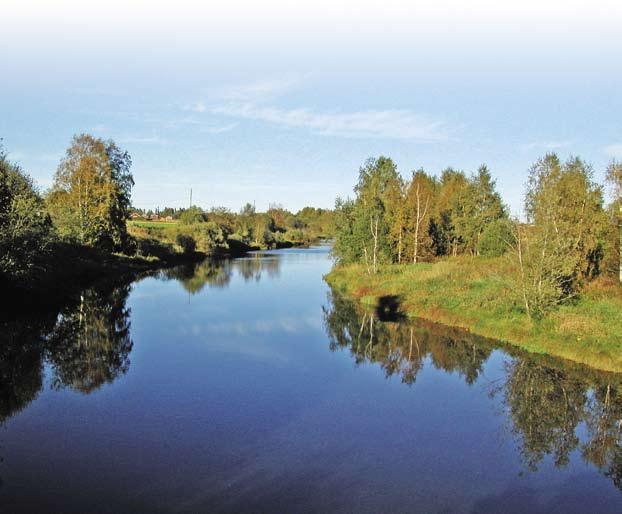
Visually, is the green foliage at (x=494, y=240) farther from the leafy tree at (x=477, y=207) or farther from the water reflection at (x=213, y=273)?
the water reflection at (x=213, y=273)

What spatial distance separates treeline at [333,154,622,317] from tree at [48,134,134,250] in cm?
2218

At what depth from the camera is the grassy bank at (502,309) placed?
66.8 ft

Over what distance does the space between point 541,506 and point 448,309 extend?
19.0 metres

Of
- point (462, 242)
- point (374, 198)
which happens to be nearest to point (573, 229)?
point (374, 198)

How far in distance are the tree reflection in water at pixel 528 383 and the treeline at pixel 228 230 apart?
107 feet

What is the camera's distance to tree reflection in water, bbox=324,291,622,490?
520 inches

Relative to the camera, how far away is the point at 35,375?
17.4 meters

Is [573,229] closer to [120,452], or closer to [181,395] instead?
[181,395]

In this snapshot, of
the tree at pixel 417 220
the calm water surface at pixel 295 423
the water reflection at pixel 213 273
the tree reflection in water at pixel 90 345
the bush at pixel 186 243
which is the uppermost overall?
the tree at pixel 417 220

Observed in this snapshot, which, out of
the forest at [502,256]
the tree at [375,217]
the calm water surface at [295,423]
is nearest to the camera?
the calm water surface at [295,423]

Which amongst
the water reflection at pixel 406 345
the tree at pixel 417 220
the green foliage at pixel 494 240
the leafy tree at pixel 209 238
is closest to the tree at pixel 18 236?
the water reflection at pixel 406 345

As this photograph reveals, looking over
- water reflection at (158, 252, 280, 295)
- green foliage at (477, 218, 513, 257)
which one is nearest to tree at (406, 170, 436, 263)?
green foliage at (477, 218, 513, 257)

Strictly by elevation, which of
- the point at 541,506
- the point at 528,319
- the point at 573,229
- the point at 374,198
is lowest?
the point at 541,506

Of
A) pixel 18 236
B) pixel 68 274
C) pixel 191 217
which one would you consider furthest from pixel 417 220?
pixel 191 217
